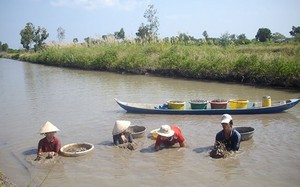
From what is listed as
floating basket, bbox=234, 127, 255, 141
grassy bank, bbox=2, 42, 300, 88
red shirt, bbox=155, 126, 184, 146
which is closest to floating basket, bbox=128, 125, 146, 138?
red shirt, bbox=155, 126, 184, 146

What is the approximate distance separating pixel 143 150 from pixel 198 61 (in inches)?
438

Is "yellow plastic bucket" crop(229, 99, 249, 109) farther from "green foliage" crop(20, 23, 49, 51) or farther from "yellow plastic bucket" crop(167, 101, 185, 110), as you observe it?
"green foliage" crop(20, 23, 49, 51)

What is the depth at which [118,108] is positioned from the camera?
1086 cm

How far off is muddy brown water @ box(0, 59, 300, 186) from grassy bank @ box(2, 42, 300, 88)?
1394mm

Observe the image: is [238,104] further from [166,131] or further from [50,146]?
[50,146]

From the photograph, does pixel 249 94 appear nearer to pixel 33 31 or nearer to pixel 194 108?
pixel 194 108

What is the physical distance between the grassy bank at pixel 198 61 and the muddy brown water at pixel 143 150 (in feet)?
4.57

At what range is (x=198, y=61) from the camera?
17.0m

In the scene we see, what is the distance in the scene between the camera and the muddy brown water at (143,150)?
206 inches

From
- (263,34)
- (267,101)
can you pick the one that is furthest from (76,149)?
(263,34)

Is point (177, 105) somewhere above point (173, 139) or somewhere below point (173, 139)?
above

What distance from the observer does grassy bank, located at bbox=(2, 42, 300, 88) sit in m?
13.8

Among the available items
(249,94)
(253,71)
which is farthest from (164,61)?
(249,94)

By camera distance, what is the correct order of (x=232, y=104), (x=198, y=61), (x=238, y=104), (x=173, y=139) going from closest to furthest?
(x=173, y=139) < (x=238, y=104) < (x=232, y=104) < (x=198, y=61)
